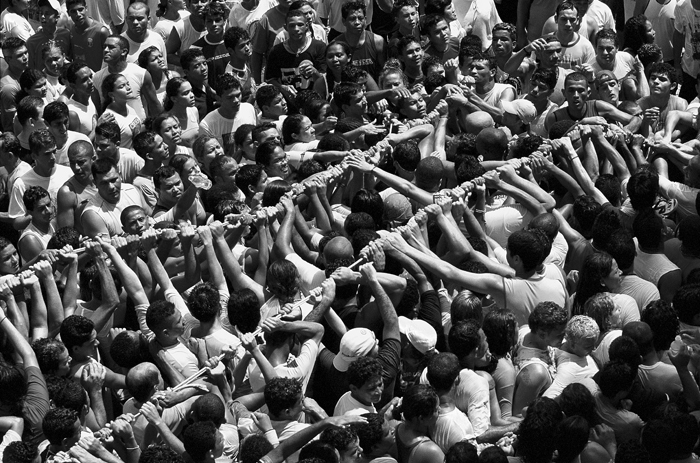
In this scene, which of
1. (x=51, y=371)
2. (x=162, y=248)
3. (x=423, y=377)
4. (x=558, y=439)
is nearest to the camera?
(x=558, y=439)

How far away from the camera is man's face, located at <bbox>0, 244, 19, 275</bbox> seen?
35.6 feet

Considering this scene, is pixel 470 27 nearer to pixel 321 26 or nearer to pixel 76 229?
pixel 321 26

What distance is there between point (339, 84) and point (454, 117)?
132 cm

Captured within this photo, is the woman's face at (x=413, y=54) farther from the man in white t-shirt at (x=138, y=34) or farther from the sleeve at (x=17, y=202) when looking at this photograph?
the sleeve at (x=17, y=202)

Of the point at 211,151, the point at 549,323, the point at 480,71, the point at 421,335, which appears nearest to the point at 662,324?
the point at 549,323

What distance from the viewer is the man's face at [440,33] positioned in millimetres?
14852

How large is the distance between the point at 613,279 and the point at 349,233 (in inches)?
89.7

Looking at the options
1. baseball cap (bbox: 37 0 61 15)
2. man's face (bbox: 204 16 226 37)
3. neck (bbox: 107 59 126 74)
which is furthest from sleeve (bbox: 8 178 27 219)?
baseball cap (bbox: 37 0 61 15)

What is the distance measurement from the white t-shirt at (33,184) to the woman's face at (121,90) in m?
1.45

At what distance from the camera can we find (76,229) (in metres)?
11.9

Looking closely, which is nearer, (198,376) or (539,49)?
(198,376)

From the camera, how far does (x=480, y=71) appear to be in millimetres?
13516

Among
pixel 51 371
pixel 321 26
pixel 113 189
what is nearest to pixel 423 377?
pixel 51 371

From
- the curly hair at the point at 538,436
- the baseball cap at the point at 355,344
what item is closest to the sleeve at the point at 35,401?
the baseball cap at the point at 355,344
